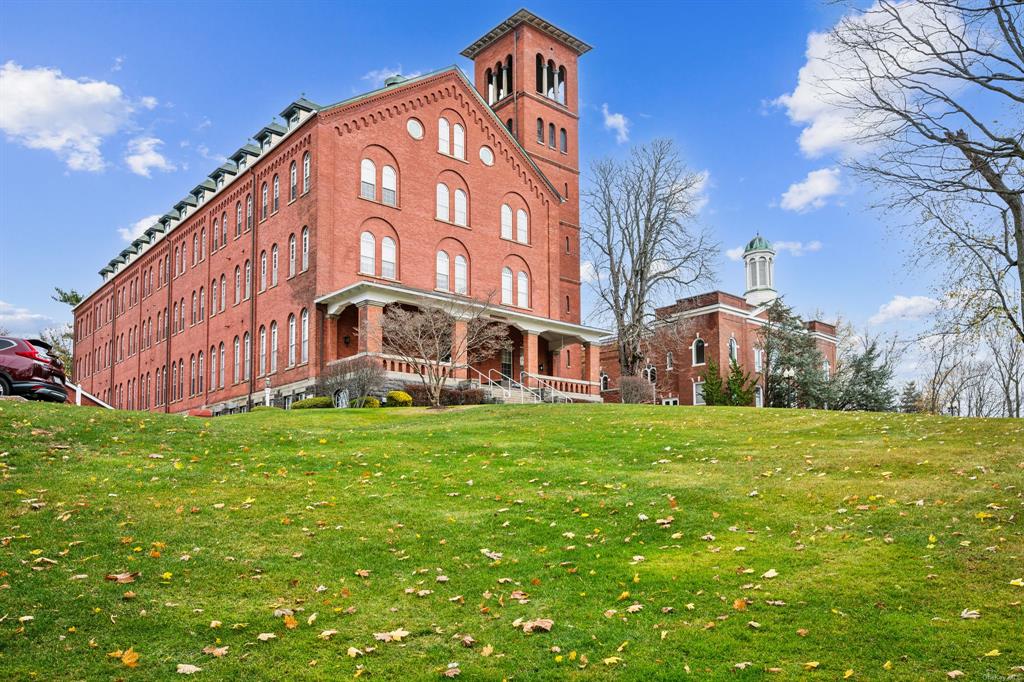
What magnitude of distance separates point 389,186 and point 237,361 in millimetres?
11906

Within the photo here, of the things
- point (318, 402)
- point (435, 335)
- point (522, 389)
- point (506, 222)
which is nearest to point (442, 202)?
point (506, 222)

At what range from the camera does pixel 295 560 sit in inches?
376

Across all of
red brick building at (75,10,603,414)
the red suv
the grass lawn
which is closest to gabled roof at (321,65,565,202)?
red brick building at (75,10,603,414)

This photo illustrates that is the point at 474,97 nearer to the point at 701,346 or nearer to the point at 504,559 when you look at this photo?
the point at 701,346

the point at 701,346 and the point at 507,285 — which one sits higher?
the point at 507,285

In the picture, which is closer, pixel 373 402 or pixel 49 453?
pixel 49 453

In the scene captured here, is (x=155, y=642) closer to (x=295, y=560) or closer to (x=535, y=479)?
(x=295, y=560)

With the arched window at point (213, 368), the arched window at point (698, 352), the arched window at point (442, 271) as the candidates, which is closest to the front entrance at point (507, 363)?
the arched window at point (442, 271)

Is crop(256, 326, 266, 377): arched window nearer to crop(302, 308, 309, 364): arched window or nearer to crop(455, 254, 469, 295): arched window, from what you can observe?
crop(302, 308, 309, 364): arched window

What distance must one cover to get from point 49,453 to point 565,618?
950cm

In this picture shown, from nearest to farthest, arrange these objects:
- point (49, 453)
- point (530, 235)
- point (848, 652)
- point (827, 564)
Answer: point (848, 652) < point (827, 564) < point (49, 453) < point (530, 235)

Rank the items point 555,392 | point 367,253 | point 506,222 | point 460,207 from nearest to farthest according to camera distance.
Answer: point 367,253 < point 555,392 < point 460,207 < point 506,222

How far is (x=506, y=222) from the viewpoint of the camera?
43.1m

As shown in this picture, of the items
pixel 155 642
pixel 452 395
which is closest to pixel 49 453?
pixel 155 642
